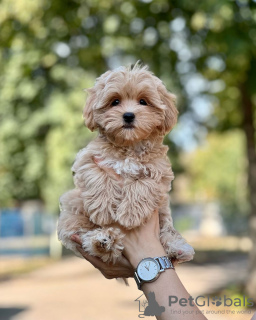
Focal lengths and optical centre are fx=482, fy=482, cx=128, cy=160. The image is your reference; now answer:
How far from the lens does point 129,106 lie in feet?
9.10

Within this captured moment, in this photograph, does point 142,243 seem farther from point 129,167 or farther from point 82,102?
point 82,102

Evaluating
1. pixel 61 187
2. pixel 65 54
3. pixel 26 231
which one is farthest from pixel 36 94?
pixel 65 54

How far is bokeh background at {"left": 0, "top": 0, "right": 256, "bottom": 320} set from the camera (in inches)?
428

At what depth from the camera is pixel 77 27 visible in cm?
1232

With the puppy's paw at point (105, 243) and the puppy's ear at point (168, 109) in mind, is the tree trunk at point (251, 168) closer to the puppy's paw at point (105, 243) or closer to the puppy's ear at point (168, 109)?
the puppy's ear at point (168, 109)

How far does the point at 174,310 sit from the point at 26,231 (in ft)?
68.6

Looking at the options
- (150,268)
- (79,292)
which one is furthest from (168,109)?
(79,292)

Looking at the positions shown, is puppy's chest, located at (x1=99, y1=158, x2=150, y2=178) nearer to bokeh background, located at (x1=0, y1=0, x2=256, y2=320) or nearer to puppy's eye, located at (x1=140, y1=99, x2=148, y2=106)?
puppy's eye, located at (x1=140, y1=99, x2=148, y2=106)

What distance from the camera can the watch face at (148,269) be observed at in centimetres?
261

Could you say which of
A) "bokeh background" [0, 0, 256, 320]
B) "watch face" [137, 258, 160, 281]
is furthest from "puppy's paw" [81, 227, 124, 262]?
"bokeh background" [0, 0, 256, 320]

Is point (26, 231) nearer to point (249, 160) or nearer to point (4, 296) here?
point (4, 296)

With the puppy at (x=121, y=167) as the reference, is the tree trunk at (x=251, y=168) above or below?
above

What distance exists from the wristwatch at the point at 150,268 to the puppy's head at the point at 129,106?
2.29ft

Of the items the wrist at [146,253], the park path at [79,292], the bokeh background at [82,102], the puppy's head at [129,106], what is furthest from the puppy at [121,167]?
the park path at [79,292]
